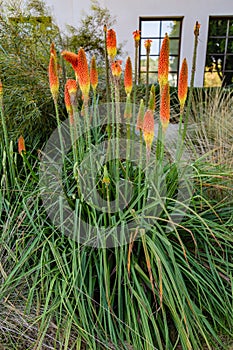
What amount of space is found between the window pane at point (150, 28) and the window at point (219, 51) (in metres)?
1.10

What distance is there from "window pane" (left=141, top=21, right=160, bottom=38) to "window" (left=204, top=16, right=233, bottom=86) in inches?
43.1

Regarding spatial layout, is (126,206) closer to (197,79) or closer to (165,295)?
(165,295)

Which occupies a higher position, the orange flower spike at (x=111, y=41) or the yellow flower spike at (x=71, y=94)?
the orange flower spike at (x=111, y=41)

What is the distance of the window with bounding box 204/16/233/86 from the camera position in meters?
6.62

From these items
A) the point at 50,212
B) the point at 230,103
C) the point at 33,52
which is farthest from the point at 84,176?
the point at 230,103

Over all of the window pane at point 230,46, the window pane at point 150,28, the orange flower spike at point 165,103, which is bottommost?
the orange flower spike at point 165,103

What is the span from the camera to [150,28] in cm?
666

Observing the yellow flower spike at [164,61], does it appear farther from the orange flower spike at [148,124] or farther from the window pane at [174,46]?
the window pane at [174,46]

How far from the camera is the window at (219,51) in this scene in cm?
662

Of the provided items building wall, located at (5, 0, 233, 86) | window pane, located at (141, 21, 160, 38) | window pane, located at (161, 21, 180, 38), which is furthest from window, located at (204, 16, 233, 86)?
window pane, located at (141, 21, 160, 38)

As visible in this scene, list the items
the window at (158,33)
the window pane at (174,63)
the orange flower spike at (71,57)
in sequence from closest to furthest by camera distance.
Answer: the orange flower spike at (71,57), the window at (158,33), the window pane at (174,63)

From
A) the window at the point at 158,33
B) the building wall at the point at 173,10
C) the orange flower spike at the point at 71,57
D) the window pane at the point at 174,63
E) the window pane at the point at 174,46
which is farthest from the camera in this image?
the window pane at the point at 174,63

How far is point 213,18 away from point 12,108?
607 centimetres

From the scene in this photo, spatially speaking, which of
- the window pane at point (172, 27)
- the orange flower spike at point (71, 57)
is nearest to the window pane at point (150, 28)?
the window pane at point (172, 27)
